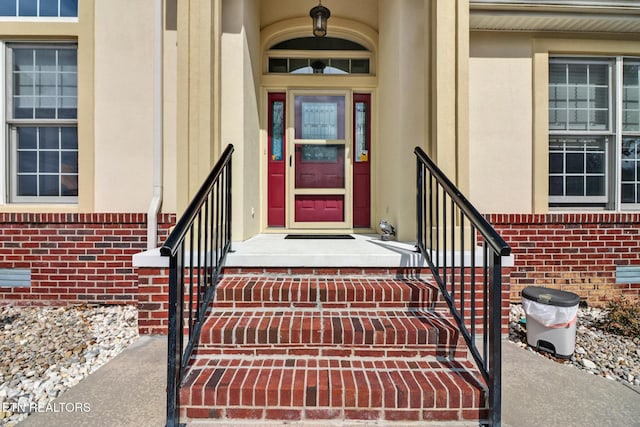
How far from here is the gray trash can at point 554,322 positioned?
274 cm

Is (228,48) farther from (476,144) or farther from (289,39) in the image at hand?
(476,144)

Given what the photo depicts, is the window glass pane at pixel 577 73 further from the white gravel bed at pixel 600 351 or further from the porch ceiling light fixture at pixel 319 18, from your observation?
the porch ceiling light fixture at pixel 319 18

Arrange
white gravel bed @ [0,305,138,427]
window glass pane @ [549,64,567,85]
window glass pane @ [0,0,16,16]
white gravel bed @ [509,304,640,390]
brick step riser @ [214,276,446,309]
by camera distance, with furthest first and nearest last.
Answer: window glass pane @ [549,64,567,85]
window glass pane @ [0,0,16,16]
white gravel bed @ [509,304,640,390]
brick step riser @ [214,276,446,309]
white gravel bed @ [0,305,138,427]

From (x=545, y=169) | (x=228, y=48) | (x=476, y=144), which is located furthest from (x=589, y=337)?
(x=228, y=48)

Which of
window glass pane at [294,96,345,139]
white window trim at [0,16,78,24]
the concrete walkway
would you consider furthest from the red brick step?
white window trim at [0,16,78,24]

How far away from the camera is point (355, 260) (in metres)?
2.56

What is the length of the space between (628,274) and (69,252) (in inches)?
252

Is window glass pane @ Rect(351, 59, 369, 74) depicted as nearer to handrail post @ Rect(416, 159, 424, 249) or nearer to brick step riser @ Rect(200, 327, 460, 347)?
handrail post @ Rect(416, 159, 424, 249)

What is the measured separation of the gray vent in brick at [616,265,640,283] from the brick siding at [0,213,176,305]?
547 cm

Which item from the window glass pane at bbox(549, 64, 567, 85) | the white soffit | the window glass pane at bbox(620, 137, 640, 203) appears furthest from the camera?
the window glass pane at bbox(620, 137, 640, 203)

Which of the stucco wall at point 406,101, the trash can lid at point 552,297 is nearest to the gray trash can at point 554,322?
the trash can lid at point 552,297

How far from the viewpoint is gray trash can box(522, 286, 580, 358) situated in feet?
8.99

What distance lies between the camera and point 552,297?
9.21ft

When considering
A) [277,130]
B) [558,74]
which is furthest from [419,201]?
[558,74]
